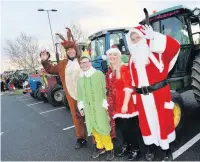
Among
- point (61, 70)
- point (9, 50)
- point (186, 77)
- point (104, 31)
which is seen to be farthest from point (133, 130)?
point (9, 50)

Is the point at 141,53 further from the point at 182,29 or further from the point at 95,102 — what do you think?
the point at 182,29

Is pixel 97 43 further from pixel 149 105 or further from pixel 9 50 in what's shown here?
pixel 9 50

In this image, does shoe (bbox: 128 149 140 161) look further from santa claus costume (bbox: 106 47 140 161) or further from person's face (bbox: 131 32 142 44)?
person's face (bbox: 131 32 142 44)

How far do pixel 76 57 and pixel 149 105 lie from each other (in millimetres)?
1690

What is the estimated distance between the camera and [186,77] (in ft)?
16.0

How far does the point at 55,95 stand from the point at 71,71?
5.45 metres

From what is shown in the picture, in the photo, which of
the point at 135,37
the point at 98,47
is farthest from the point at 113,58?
the point at 98,47

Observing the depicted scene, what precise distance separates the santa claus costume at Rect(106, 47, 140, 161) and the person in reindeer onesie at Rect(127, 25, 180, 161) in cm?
14

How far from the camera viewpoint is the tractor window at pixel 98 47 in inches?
265

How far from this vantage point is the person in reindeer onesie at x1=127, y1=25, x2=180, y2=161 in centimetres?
299

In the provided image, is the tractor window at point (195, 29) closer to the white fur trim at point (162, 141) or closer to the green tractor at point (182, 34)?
the green tractor at point (182, 34)

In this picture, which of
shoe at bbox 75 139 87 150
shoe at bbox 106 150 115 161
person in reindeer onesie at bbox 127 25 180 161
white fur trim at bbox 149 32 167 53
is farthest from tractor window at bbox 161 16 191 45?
shoe at bbox 75 139 87 150

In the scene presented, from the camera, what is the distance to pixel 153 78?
3.07 m

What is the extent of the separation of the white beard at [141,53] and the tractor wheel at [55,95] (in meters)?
6.44
